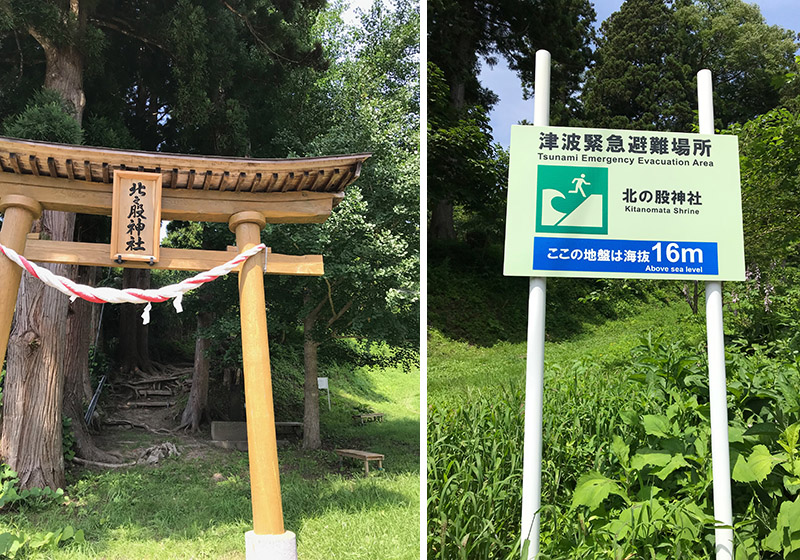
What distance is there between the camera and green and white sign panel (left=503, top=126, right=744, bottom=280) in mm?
2014

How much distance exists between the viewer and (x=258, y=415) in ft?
13.0

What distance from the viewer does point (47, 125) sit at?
573 cm

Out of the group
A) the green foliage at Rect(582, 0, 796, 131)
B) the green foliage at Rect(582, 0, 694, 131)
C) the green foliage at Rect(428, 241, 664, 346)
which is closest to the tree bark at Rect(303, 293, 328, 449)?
the green foliage at Rect(428, 241, 664, 346)

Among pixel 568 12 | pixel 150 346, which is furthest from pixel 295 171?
pixel 150 346

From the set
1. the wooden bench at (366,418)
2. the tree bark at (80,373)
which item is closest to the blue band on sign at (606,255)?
the tree bark at (80,373)

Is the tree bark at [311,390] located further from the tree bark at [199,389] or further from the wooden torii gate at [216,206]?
the wooden torii gate at [216,206]

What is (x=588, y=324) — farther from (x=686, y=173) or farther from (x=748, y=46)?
(x=748, y=46)

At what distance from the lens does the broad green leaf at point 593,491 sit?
2.00 metres

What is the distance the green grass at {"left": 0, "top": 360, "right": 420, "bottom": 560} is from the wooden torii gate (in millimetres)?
1464

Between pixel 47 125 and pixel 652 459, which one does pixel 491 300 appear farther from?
pixel 652 459

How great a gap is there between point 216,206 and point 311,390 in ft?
14.2

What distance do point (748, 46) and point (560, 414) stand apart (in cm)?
1269

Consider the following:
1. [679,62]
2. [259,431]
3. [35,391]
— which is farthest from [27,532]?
[679,62]

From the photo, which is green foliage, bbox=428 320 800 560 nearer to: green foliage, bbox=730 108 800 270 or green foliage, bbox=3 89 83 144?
green foliage, bbox=730 108 800 270
